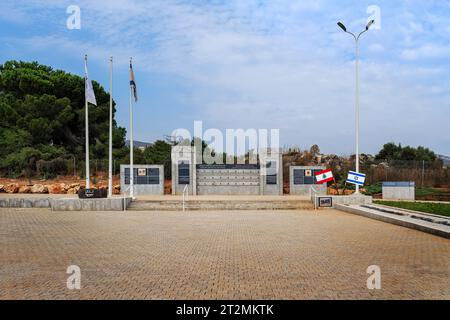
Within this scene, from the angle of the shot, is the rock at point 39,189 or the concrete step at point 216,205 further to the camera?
the rock at point 39,189

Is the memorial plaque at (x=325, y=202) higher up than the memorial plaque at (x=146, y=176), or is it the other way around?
the memorial plaque at (x=146, y=176)

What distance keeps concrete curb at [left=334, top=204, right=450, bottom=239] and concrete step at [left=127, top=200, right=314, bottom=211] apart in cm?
307

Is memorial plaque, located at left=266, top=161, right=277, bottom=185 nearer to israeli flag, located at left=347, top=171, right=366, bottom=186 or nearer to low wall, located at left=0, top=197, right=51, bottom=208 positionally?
israeli flag, located at left=347, top=171, right=366, bottom=186

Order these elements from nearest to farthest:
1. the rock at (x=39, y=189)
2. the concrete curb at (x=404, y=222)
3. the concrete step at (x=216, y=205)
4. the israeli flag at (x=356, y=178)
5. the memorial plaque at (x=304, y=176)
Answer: the concrete curb at (x=404, y=222)
the israeli flag at (x=356, y=178)
the concrete step at (x=216, y=205)
the memorial plaque at (x=304, y=176)
the rock at (x=39, y=189)

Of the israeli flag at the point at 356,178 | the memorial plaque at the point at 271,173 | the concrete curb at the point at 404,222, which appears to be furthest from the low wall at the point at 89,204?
the memorial plaque at the point at 271,173

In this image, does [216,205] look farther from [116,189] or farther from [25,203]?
[116,189]

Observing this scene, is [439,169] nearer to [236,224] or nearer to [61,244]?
[236,224]

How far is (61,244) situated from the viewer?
10414 millimetres

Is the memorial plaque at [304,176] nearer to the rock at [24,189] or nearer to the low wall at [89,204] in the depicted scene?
the low wall at [89,204]

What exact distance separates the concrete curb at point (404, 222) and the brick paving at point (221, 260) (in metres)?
0.30

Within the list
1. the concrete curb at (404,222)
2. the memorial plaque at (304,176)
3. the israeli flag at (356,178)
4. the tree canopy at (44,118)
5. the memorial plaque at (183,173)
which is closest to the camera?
the concrete curb at (404,222)

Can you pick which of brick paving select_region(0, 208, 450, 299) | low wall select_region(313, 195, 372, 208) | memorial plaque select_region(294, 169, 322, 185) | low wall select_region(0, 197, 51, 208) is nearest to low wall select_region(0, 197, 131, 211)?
low wall select_region(0, 197, 51, 208)

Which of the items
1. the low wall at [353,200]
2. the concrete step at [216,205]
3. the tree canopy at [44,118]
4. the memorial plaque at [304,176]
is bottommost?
the concrete step at [216,205]

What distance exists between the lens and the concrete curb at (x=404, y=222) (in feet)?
39.2
